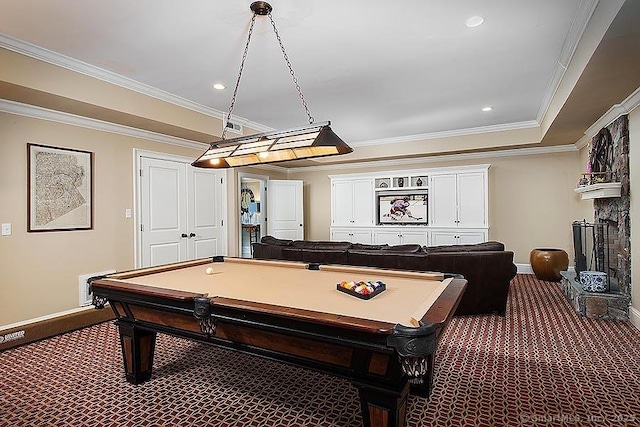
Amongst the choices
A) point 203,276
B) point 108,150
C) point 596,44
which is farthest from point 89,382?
point 596,44

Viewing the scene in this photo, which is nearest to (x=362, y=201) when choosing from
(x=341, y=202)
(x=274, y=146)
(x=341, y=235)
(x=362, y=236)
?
(x=341, y=202)

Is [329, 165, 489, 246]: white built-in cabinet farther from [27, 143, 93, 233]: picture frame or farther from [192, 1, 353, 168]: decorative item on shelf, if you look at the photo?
[27, 143, 93, 233]: picture frame

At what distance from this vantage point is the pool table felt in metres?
1.86

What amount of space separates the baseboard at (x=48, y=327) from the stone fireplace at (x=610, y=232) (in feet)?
19.0

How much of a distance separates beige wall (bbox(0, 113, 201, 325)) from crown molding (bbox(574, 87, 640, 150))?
19.3 feet

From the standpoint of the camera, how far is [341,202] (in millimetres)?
8055

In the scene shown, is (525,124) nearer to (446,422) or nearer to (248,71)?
(248,71)

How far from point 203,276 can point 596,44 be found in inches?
136

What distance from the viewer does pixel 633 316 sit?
12.4 ft

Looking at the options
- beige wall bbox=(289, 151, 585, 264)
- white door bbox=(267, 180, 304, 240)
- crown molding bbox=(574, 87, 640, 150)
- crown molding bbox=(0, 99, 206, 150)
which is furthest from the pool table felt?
beige wall bbox=(289, 151, 585, 264)

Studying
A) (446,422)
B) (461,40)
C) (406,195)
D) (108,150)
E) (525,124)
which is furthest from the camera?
(406,195)

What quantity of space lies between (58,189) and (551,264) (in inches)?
287

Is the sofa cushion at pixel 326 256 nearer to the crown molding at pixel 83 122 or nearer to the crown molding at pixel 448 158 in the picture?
the crown molding at pixel 83 122

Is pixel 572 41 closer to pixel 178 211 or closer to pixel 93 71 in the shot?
pixel 93 71
